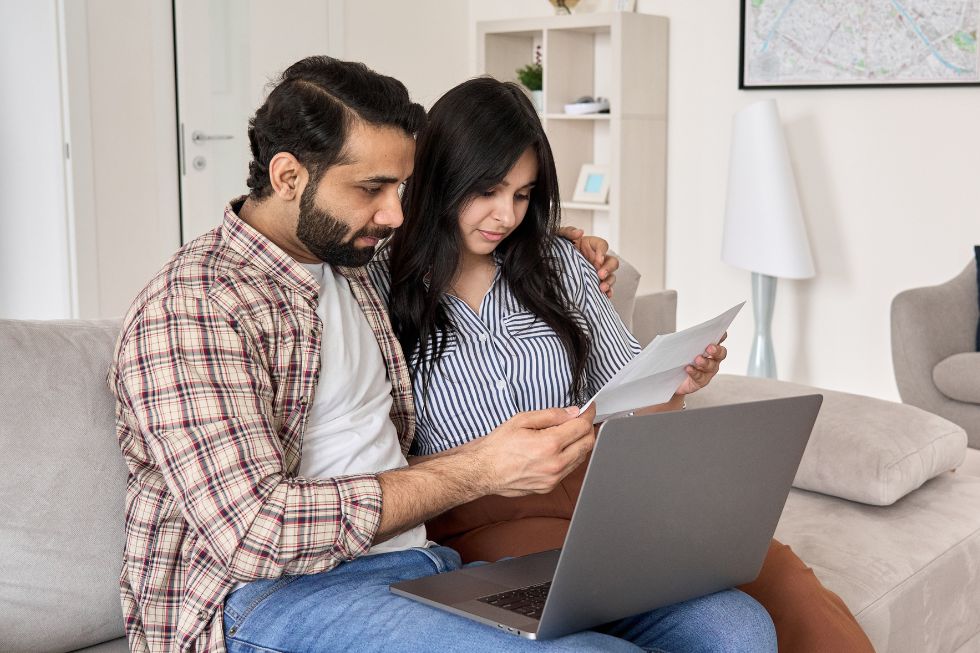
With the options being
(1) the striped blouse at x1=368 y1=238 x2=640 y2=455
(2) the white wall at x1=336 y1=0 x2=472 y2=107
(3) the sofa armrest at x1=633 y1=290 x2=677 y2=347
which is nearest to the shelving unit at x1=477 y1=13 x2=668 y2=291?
(2) the white wall at x1=336 y1=0 x2=472 y2=107

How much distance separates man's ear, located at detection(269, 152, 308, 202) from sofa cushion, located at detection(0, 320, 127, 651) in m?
0.35

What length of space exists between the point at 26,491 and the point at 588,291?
0.92 metres

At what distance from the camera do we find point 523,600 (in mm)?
1269

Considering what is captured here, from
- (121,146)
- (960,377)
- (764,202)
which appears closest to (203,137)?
(121,146)

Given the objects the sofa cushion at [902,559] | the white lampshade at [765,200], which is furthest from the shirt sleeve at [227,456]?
the white lampshade at [765,200]

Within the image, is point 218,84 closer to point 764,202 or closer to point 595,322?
point 764,202

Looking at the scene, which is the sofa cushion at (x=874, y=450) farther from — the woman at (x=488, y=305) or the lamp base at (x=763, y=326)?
the lamp base at (x=763, y=326)

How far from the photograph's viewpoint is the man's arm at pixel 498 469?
131cm

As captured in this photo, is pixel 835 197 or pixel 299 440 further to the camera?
pixel 835 197

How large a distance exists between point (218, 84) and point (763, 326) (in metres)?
2.22

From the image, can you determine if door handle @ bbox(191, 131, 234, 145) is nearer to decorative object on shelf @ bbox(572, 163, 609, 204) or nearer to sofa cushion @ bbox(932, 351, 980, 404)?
decorative object on shelf @ bbox(572, 163, 609, 204)

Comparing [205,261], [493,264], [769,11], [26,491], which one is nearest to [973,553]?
[493,264]

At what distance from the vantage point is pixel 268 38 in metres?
4.32

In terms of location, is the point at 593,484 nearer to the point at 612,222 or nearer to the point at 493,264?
the point at 493,264
